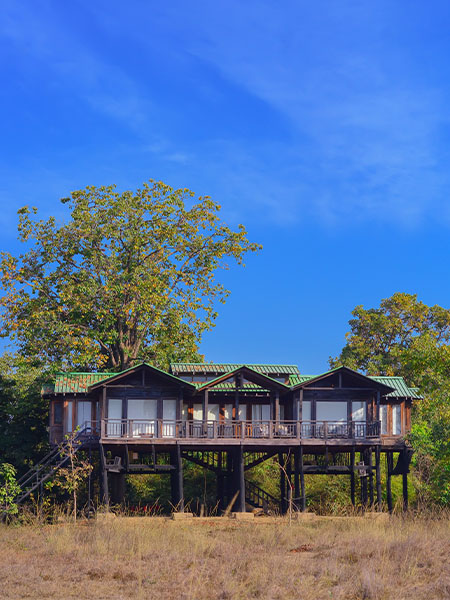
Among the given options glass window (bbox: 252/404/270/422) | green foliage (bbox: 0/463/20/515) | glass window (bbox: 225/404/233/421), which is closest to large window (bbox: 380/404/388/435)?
glass window (bbox: 252/404/270/422)

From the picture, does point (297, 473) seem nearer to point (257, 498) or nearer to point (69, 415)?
point (257, 498)

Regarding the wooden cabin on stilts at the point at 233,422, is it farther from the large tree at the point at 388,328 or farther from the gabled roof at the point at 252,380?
the large tree at the point at 388,328

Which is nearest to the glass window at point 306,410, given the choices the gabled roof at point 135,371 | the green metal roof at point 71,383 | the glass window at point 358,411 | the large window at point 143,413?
the glass window at point 358,411

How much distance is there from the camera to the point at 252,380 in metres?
42.3

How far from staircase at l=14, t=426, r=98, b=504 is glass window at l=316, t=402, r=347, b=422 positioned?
1263cm

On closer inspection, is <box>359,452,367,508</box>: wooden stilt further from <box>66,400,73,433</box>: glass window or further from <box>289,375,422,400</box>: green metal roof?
<box>66,400,73,433</box>: glass window

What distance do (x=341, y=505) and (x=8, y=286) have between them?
25584 millimetres

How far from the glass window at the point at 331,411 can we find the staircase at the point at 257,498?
560cm

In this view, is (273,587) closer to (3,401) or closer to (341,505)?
(341,505)

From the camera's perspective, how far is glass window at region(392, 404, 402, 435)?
46562mm

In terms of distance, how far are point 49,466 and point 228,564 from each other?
2244 cm

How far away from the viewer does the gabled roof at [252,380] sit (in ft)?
136

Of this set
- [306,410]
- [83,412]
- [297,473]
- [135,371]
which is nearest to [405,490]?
[297,473]

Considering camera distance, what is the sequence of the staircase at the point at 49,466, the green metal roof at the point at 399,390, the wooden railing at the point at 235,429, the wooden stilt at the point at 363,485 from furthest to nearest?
the green metal roof at the point at 399,390 < the wooden stilt at the point at 363,485 < the wooden railing at the point at 235,429 < the staircase at the point at 49,466
